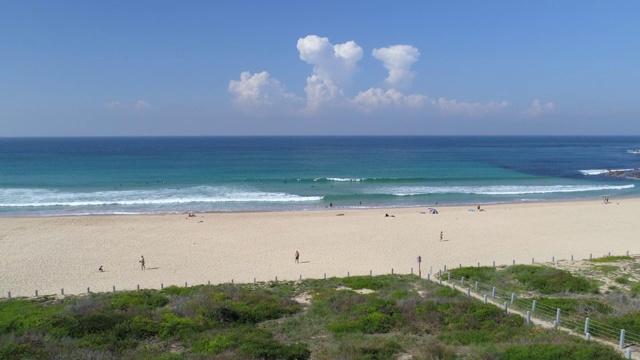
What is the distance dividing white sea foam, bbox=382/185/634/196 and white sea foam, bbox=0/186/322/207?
1242cm

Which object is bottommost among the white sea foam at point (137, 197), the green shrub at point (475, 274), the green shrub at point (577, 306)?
the green shrub at point (475, 274)

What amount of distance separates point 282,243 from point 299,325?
50.5 feet

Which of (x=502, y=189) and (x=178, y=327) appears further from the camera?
(x=502, y=189)

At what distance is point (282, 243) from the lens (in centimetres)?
2819

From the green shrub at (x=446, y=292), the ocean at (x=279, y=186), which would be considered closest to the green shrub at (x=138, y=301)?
the green shrub at (x=446, y=292)

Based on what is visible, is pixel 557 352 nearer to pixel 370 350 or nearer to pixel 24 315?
pixel 370 350

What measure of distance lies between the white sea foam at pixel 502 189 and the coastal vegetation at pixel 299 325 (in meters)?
34.2

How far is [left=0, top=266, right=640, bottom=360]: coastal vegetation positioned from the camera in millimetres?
10086

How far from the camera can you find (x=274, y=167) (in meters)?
76.7

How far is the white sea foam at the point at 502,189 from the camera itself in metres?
50.9

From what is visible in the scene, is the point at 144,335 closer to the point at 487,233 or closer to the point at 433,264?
the point at 433,264

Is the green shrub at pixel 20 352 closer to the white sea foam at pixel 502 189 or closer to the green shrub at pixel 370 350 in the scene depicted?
the green shrub at pixel 370 350

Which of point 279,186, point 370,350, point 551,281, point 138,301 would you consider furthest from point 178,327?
point 279,186

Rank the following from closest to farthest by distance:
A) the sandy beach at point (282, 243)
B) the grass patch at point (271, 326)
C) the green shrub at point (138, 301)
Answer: the grass patch at point (271, 326) < the green shrub at point (138, 301) < the sandy beach at point (282, 243)
